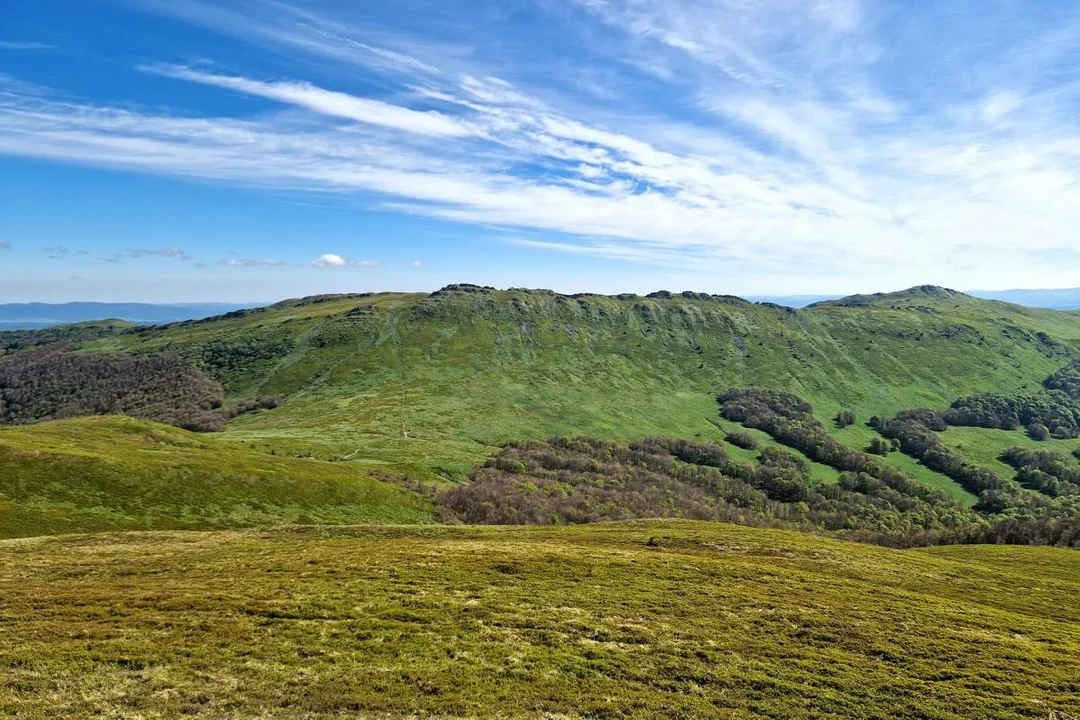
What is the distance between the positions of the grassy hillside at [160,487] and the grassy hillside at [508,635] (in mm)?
25996

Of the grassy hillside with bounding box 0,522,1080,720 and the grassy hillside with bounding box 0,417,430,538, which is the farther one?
the grassy hillside with bounding box 0,417,430,538

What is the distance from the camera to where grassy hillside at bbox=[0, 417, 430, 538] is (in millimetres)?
85375

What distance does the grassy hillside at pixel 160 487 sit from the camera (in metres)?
85.4

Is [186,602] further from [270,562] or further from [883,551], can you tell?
[883,551]

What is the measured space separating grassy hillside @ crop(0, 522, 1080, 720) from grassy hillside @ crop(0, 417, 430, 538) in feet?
85.3

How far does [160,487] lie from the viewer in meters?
98.4

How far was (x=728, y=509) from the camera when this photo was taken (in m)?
192

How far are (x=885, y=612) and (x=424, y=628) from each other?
138ft

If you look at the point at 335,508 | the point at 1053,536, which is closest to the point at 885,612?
the point at 335,508

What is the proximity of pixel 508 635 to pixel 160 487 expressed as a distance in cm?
9280

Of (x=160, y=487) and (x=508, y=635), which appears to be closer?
(x=508, y=635)

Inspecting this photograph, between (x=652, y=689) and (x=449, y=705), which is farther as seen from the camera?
(x=652, y=689)

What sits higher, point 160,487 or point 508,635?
point 508,635

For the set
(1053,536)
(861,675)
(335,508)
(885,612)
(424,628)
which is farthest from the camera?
(1053,536)
